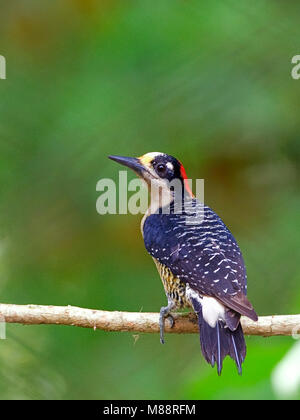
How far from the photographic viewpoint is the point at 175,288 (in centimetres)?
286

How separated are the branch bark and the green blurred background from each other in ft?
3.64

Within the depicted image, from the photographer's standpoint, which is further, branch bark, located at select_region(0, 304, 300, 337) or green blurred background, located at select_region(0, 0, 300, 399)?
Answer: green blurred background, located at select_region(0, 0, 300, 399)

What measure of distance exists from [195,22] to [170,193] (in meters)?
1.48

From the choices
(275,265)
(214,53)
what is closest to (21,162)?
(214,53)

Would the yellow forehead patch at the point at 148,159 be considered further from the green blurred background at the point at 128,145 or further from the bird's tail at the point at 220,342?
the bird's tail at the point at 220,342

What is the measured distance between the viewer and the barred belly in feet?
9.24

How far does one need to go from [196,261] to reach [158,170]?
70 cm

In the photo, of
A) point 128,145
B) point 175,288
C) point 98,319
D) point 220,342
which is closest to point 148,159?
point 175,288

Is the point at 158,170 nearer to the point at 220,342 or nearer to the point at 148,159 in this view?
the point at 148,159

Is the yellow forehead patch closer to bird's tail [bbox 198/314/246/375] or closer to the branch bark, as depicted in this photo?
the branch bark

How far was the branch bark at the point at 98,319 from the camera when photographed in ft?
8.19

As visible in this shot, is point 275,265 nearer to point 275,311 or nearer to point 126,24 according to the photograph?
point 275,311

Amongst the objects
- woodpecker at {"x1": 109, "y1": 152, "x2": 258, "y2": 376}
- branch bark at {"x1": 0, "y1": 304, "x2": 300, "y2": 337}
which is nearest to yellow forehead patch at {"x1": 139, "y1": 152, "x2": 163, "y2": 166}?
woodpecker at {"x1": 109, "y1": 152, "x2": 258, "y2": 376}

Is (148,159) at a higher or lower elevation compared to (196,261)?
higher
